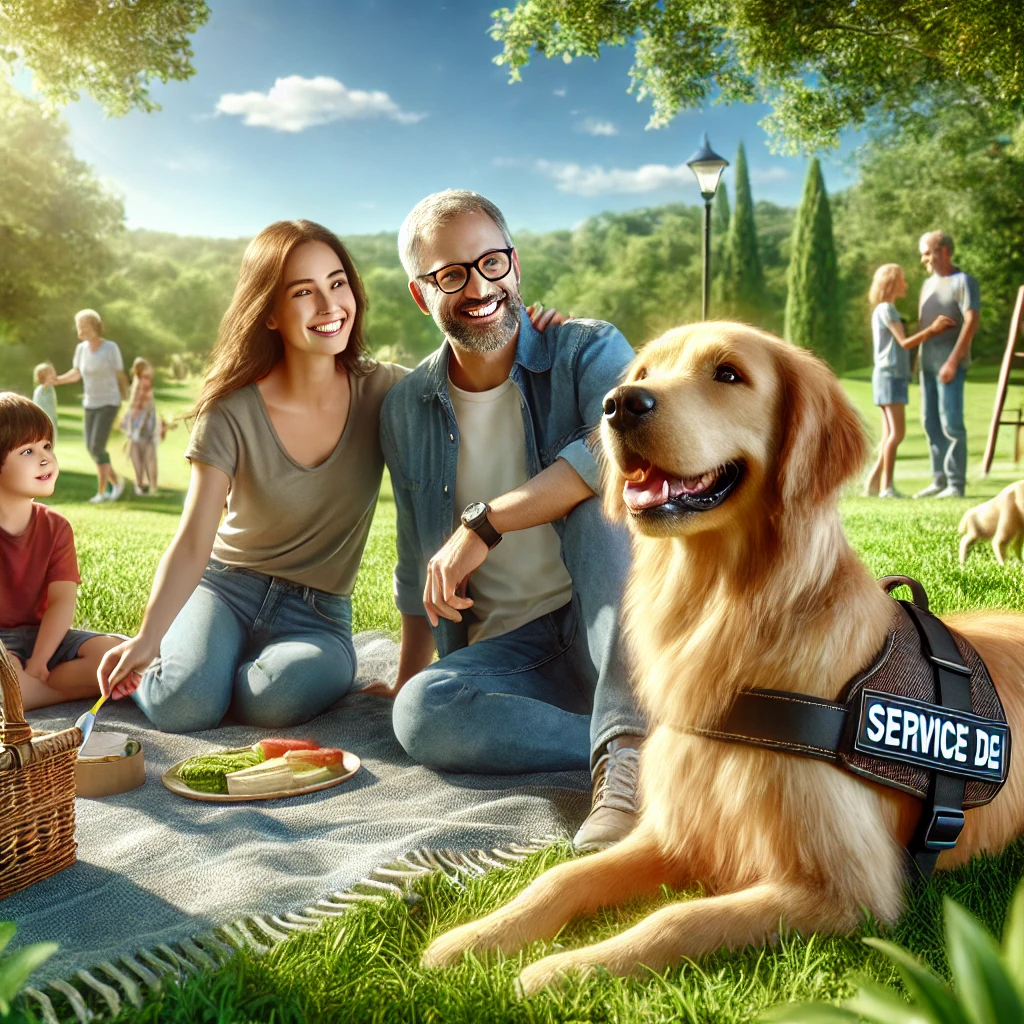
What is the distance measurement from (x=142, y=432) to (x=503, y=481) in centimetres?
1214

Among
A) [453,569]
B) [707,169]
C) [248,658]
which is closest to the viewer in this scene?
[453,569]

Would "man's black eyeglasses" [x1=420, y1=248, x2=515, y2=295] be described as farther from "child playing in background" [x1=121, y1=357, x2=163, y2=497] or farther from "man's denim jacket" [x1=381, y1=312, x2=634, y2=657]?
"child playing in background" [x1=121, y1=357, x2=163, y2=497]

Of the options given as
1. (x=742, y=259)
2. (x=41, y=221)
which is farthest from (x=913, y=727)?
(x=742, y=259)

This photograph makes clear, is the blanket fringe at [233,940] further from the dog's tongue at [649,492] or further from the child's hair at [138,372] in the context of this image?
the child's hair at [138,372]


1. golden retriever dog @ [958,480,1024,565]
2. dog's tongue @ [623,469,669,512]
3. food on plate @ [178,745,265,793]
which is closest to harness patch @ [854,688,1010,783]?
dog's tongue @ [623,469,669,512]

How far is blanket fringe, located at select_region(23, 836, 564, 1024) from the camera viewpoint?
1751mm

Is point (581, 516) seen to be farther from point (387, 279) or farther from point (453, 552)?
point (387, 279)

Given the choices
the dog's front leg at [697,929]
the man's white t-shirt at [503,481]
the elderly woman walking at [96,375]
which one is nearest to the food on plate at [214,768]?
the man's white t-shirt at [503,481]

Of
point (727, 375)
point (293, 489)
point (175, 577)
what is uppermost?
point (727, 375)

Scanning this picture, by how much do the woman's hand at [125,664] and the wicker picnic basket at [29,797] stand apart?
1.19ft

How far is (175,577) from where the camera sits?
9.96ft

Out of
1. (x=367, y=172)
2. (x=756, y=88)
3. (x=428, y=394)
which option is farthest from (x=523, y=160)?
(x=428, y=394)

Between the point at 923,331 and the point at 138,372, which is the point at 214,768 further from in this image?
the point at 138,372

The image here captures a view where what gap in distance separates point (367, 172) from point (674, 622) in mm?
29893
